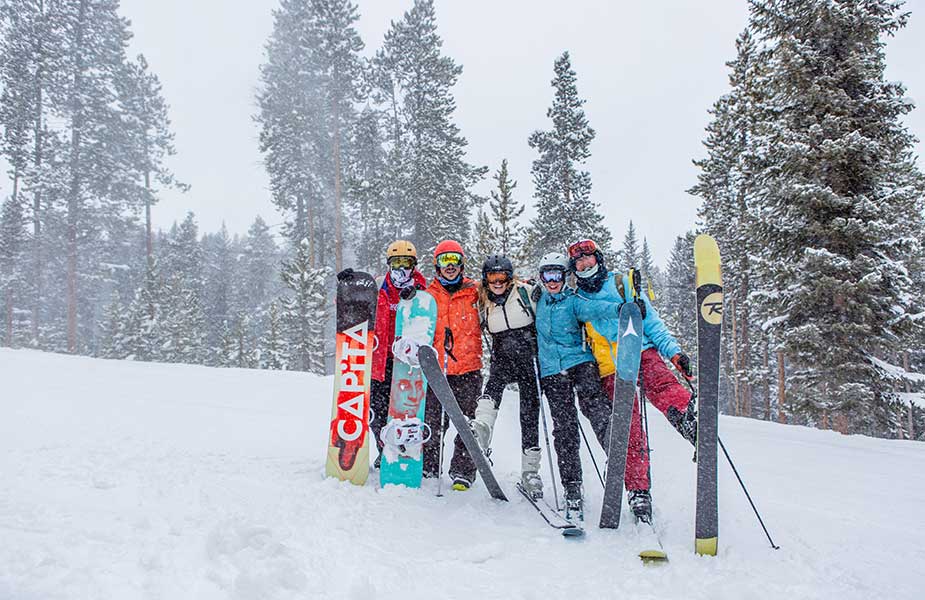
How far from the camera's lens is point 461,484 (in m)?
4.30

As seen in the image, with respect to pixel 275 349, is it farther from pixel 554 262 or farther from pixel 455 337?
pixel 554 262

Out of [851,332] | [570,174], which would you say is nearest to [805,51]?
[851,332]

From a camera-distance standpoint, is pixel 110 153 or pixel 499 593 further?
pixel 110 153

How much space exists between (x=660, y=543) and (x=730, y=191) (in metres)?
21.0

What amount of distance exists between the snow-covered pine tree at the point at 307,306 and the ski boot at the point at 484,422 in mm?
21251

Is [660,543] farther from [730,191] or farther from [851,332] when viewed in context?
[730,191]

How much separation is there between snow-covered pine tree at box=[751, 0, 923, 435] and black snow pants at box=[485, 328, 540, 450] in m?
8.66

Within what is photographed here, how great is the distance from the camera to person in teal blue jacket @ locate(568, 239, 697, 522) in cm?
379

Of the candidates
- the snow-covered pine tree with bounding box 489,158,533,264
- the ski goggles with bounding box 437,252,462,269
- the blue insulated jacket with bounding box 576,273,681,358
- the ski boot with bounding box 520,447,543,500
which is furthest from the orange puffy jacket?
the snow-covered pine tree with bounding box 489,158,533,264

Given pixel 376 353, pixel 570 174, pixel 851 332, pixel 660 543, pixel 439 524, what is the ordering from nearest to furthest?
pixel 660 543, pixel 439 524, pixel 376 353, pixel 851 332, pixel 570 174

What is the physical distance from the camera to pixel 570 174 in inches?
810

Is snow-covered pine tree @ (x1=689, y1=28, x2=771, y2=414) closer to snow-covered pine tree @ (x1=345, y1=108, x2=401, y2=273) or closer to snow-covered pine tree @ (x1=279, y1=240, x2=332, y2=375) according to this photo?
snow-covered pine tree @ (x1=345, y1=108, x2=401, y2=273)

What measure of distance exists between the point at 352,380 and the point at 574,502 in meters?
2.14

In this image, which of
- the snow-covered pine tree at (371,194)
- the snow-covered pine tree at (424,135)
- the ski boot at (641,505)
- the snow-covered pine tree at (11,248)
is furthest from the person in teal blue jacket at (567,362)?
the snow-covered pine tree at (11,248)
